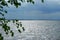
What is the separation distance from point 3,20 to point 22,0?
0.55 meters

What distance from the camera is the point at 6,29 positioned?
3.89 metres

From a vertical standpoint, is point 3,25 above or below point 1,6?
below

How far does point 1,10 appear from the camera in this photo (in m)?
4.13

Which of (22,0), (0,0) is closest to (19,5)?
(22,0)

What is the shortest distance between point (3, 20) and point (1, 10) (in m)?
0.26

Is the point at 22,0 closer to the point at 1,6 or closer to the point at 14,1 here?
the point at 14,1

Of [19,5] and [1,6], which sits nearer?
[19,5]

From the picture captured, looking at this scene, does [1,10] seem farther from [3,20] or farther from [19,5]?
[19,5]

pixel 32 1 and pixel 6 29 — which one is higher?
pixel 32 1

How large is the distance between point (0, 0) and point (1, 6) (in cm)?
29

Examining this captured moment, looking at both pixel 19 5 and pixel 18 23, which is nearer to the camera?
pixel 19 5

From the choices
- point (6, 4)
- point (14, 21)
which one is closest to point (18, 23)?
point (14, 21)

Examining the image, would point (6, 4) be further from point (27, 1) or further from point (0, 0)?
point (27, 1)

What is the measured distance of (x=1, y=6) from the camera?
409 cm
